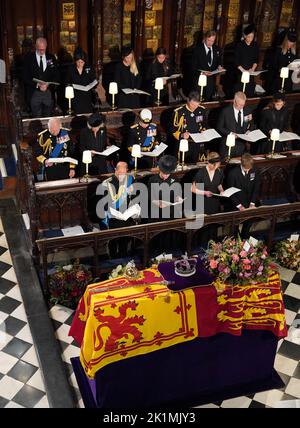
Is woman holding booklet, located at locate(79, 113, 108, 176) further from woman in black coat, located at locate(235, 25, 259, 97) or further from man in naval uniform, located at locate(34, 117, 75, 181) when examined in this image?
woman in black coat, located at locate(235, 25, 259, 97)

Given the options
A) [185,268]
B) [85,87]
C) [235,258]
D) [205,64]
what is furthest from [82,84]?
[235,258]

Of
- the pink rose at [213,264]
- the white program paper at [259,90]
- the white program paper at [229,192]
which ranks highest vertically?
the white program paper at [259,90]

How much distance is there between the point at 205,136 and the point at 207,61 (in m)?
2.57

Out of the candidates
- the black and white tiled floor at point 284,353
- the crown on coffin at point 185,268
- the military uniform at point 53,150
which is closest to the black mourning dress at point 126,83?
the military uniform at point 53,150

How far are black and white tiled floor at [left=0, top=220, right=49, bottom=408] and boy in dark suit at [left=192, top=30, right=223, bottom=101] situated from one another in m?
5.56

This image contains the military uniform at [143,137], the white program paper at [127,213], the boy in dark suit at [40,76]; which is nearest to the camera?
the white program paper at [127,213]

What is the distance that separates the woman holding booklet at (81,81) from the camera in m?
12.0

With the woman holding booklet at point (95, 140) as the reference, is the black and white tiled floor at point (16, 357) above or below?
below

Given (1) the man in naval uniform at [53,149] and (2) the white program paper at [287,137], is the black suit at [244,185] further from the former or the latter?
(1) the man in naval uniform at [53,149]

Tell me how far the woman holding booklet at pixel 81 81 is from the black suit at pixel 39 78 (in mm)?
326

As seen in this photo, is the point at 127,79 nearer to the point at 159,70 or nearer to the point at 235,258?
the point at 159,70

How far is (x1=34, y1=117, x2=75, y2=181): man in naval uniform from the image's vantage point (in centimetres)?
1018

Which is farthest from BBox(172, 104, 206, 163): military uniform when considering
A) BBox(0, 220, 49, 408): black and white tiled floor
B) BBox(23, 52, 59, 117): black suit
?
BBox(0, 220, 49, 408): black and white tiled floor

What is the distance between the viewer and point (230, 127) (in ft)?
37.0
